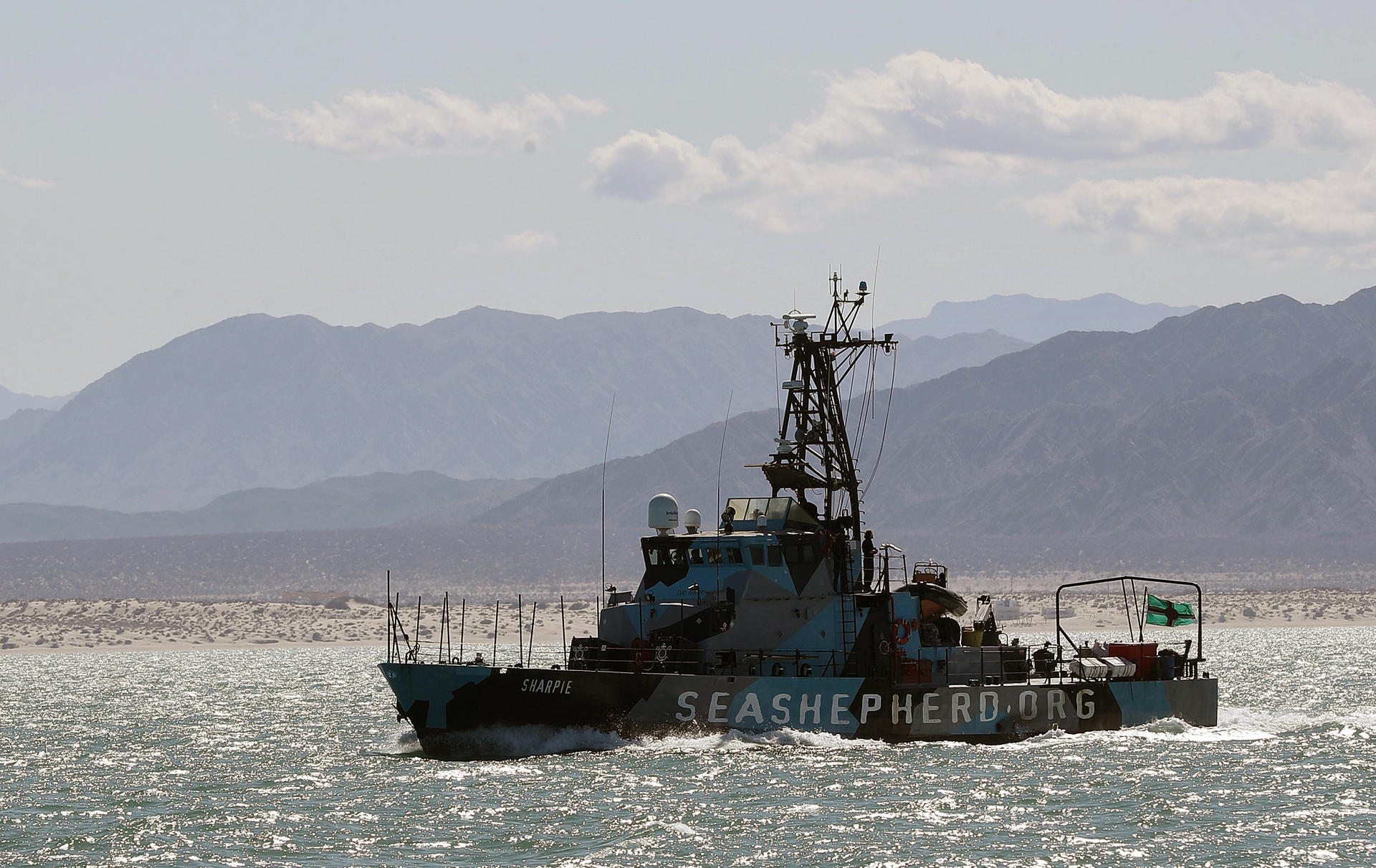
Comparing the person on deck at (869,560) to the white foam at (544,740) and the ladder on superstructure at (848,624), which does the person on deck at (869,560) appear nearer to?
the ladder on superstructure at (848,624)

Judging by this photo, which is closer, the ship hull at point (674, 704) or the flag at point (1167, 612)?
the ship hull at point (674, 704)

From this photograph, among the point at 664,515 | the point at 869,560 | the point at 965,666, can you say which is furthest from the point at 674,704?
the point at 965,666

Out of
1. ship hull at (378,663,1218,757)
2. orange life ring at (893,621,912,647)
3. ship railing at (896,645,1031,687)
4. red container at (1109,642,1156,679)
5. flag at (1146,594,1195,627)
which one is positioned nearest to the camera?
ship hull at (378,663,1218,757)

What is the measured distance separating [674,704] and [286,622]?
5075 inches

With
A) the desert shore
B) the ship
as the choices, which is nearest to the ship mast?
the ship

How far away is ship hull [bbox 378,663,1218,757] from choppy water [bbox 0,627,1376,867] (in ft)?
1.64

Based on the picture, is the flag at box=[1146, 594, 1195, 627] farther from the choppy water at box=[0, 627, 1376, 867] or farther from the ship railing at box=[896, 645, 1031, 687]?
the ship railing at box=[896, 645, 1031, 687]

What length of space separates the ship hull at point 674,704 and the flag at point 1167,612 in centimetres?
691

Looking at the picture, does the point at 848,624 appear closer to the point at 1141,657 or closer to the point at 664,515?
the point at 664,515

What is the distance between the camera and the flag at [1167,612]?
4928 centimetres

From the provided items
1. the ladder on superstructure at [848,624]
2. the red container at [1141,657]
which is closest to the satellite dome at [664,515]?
the ladder on superstructure at [848,624]

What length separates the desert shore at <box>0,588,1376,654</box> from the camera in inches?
5782

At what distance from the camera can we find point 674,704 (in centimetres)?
4144

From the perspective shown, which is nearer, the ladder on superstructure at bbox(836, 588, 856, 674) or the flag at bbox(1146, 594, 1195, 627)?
the ladder on superstructure at bbox(836, 588, 856, 674)
